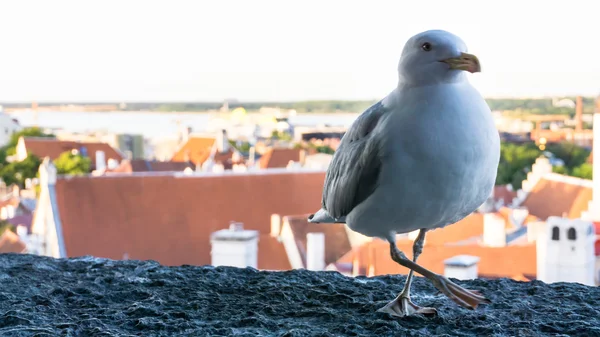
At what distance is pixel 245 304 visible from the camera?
0.72m

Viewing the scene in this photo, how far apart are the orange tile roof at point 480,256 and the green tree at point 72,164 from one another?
9.66 m

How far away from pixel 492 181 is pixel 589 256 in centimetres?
331

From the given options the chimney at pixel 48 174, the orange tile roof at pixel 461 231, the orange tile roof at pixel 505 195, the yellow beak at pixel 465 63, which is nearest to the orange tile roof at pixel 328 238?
the orange tile roof at pixel 461 231

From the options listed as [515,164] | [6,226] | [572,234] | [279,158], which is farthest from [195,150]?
[572,234]

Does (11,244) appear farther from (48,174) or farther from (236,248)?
(236,248)

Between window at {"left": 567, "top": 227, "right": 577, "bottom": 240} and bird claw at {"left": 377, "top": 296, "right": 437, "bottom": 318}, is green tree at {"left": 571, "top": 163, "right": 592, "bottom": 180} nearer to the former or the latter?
window at {"left": 567, "top": 227, "right": 577, "bottom": 240}

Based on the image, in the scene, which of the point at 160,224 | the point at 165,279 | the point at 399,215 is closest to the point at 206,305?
the point at 165,279

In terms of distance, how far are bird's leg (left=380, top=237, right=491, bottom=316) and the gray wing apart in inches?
2.1

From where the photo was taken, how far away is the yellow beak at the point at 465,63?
59 cm

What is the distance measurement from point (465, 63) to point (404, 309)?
23 centimetres

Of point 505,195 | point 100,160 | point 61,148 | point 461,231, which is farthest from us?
point 61,148

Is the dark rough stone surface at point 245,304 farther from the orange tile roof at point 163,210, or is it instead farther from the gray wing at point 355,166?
the orange tile roof at point 163,210

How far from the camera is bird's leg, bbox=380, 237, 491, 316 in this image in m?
0.64

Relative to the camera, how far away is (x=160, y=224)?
5918 millimetres
